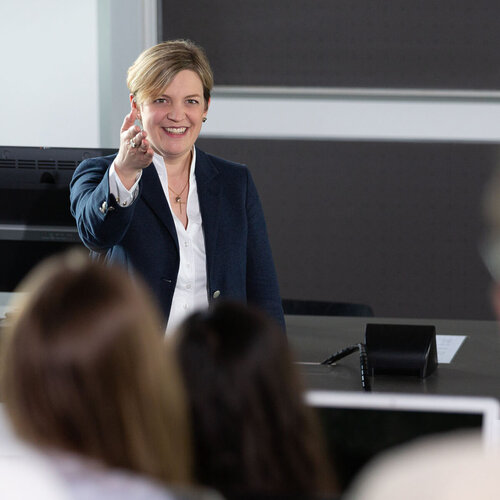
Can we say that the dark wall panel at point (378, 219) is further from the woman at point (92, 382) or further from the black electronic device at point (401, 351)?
the woman at point (92, 382)

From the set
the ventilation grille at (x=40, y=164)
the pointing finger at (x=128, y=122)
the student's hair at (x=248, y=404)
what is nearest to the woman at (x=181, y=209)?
the pointing finger at (x=128, y=122)

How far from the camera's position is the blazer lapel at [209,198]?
229 centimetres

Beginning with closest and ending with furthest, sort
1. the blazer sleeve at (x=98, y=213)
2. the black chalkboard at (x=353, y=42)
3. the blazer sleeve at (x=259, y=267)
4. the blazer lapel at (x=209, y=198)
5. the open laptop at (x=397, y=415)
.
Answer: the open laptop at (x=397, y=415), the blazer sleeve at (x=98, y=213), the blazer lapel at (x=209, y=198), the blazer sleeve at (x=259, y=267), the black chalkboard at (x=353, y=42)

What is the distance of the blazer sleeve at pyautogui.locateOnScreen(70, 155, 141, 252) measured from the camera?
2080 mm

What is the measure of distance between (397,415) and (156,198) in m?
1.26

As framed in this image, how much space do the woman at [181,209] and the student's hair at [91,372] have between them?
1.32 metres

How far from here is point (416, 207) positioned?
4117 mm

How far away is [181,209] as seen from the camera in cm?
236

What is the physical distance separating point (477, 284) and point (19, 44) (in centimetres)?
254

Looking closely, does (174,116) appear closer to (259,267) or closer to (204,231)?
(204,231)

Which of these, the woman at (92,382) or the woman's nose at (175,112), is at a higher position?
the woman's nose at (175,112)

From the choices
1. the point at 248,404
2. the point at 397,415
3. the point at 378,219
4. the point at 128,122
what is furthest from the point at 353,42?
the point at 248,404

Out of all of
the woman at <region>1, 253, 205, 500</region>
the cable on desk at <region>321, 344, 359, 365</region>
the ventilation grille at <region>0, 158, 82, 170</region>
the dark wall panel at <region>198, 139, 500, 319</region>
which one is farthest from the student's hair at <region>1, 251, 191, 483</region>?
the dark wall panel at <region>198, 139, 500, 319</region>

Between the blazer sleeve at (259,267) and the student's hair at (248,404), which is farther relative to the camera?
the blazer sleeve at (259,267)
